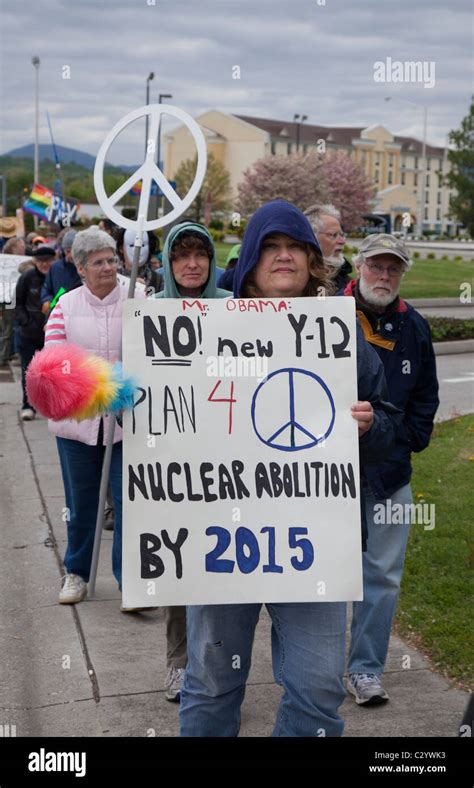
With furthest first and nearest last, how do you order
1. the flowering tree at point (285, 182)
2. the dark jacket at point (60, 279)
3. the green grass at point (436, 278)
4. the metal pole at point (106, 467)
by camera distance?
1. the flowering tree at point (285, 182)
2. the green grass at point (436, 278)
3. the dark jacket at point (60, 279)
4. the metal pole at point (106, 467)

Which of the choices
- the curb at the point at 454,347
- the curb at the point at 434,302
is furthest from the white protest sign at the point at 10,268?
the curb at the point at 434,302

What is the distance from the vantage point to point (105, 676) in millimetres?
5047

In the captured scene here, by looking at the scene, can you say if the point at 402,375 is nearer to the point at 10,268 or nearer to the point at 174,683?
the point at 174,683

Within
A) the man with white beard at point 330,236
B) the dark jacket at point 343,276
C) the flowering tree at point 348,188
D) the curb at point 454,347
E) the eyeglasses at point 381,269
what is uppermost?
the flowering tree at point 348,188

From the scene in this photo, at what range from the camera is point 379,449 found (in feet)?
11.5

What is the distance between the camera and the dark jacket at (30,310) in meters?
11.8

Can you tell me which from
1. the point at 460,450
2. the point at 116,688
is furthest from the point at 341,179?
the point at 116,688

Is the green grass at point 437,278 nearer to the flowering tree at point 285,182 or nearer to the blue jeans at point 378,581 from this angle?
the blue jeans at point 378,581

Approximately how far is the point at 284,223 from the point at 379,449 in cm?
74

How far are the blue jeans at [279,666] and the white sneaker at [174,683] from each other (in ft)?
4.19

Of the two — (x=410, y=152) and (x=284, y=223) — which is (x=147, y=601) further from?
(x=410, y=152)

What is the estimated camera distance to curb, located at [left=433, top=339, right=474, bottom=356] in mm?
17641

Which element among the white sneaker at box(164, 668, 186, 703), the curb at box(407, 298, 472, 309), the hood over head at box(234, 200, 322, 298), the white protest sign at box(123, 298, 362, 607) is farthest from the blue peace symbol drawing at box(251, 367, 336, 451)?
the curb at box(407, 298, 472, 309)

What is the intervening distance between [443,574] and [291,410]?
3339 mm
